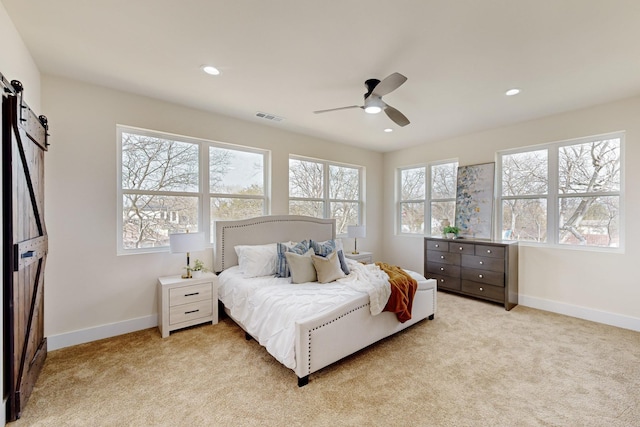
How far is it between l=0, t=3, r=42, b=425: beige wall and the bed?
170 centimetres

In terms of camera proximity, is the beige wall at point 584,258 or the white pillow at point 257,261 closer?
the beige wall at point 584,258

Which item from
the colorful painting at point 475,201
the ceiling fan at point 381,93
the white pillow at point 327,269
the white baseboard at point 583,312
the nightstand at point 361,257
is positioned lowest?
the white baseboard at point 583,312

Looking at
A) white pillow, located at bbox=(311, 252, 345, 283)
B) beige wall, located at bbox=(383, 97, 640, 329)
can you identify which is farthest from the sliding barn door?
beige wall, located at bbox=(383, 97, 640, 329)

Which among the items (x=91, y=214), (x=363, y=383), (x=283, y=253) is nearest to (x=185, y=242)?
(x=91, y=214)

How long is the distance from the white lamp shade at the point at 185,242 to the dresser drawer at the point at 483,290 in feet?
12.8

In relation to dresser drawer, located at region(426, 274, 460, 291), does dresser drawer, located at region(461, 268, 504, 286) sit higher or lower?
higher

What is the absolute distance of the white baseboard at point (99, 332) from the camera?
8.91 feet

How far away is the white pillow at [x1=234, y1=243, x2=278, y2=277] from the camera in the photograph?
11.0 ft

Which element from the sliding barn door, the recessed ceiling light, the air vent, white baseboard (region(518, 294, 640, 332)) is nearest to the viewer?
the sliding barn door

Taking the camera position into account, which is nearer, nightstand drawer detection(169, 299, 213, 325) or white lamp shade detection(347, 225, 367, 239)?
nightstand drawer detection(169, 299, 213, 325)

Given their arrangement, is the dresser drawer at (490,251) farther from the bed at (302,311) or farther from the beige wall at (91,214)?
the beige wall at (91,214)

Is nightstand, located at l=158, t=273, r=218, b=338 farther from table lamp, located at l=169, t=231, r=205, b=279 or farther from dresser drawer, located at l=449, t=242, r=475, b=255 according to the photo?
dresser drawer, located at l=449, t=242, r=475, b=255

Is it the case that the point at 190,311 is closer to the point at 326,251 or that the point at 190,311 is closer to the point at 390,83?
the point at 326,251

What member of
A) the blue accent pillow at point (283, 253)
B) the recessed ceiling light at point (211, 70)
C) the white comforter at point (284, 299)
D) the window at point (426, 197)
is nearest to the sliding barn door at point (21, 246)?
the recessed ceiling light at point (211, 70)
